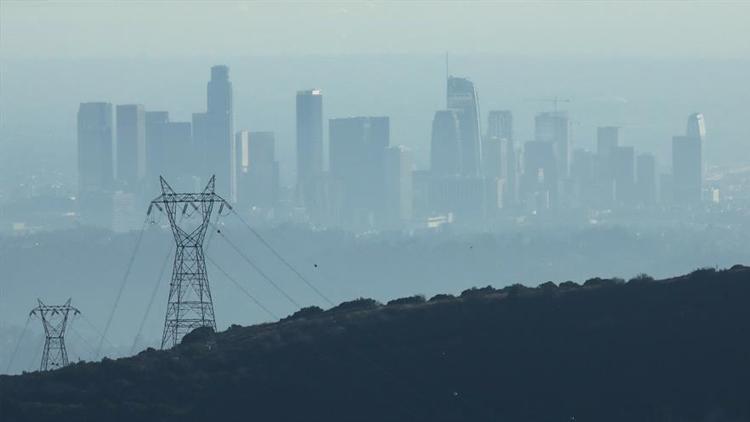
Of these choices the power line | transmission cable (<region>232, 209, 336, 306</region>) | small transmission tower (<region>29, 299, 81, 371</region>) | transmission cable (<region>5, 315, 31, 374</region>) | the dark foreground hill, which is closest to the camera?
the dark foreground hill

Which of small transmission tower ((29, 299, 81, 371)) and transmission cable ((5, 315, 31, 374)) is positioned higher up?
small transmission tower ((29, 299, 81, 371))

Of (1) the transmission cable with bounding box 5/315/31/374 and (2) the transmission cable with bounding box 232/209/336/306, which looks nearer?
(1) the transmission cable with bounding box 5/315/31/374

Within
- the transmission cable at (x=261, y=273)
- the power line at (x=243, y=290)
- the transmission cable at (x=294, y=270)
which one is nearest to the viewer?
the power line at (x=243, y=290)

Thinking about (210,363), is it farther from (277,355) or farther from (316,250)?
(316,250)

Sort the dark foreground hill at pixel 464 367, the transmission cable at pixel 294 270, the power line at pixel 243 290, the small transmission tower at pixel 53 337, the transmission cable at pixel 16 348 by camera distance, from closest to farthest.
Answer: the dark foreground hill at pixel 464 367 < the small transmission tower at pixel 53 337 < the transmission cable at pixel 16 348 < the power line at pixel 243 290 < the transmission cable at pixel 294 270

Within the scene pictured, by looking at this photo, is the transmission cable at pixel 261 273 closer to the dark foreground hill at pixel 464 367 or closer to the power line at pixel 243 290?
the power line at pixel 243 290

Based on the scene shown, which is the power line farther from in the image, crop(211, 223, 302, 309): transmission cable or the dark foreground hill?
the dark foreground hill

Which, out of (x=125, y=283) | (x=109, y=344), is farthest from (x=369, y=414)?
(x=125, y=283)

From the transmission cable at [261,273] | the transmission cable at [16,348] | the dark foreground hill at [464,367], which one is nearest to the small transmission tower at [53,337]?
the dark foreground hill at [464,367]

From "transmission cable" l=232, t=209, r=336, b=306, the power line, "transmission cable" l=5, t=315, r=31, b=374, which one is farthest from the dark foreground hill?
"transmission cable" l=232, t=209, r=336, b=306
